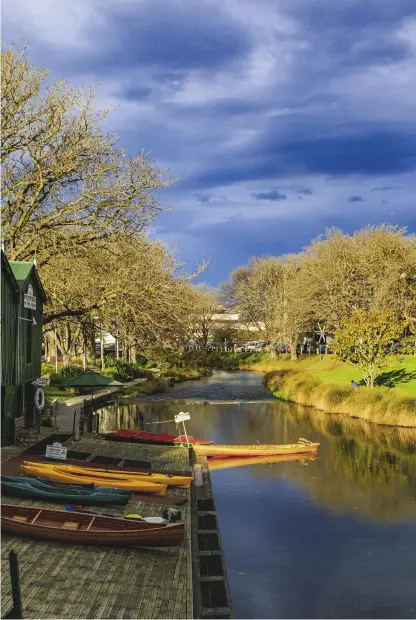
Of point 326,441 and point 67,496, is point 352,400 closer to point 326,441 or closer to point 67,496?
point 326,441

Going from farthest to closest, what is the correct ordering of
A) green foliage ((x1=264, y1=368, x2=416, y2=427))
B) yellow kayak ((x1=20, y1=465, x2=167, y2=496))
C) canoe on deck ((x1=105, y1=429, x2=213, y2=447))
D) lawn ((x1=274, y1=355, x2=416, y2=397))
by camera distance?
lawn ((x1=274, y1=355, x2=416, y2=397)) → green foliage ((x1=264, y1=368, x2=416, y2=427)) → canoe on deck ((x1=105, y1=429, x2=213, y2=447)) → yellow kayak ((x1=20, y1=465, x2=167, y2=496))

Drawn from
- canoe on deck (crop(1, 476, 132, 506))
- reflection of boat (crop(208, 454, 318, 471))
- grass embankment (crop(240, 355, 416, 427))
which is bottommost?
reflection of boat (crop(208, 454, 318, 471))

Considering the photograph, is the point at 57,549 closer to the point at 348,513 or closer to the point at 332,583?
the point at 332,583

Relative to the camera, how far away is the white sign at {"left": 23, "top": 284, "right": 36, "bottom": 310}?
959 inches

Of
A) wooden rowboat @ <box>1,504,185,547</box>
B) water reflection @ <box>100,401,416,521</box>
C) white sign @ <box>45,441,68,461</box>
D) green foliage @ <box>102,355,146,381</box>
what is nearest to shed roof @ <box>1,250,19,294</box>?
white sign @ <box>45,441,68,461</box>

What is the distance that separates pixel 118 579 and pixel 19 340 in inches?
510

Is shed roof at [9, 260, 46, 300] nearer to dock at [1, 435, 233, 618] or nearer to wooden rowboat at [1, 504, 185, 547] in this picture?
dock at [1, 435, 233, 618]

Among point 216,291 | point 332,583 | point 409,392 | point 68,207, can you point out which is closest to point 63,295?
point 68,207

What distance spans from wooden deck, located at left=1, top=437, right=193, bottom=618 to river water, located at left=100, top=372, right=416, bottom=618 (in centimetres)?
232

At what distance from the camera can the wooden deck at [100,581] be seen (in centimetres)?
1159

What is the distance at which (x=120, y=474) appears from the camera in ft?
70.4

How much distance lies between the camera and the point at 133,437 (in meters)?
31.2

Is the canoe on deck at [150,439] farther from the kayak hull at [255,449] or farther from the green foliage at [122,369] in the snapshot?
the green foliage at [122,369]

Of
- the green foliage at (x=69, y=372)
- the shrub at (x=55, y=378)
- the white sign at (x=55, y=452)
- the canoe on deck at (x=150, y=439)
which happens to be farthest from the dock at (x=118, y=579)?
the green foliage at (x=69, y=372)
